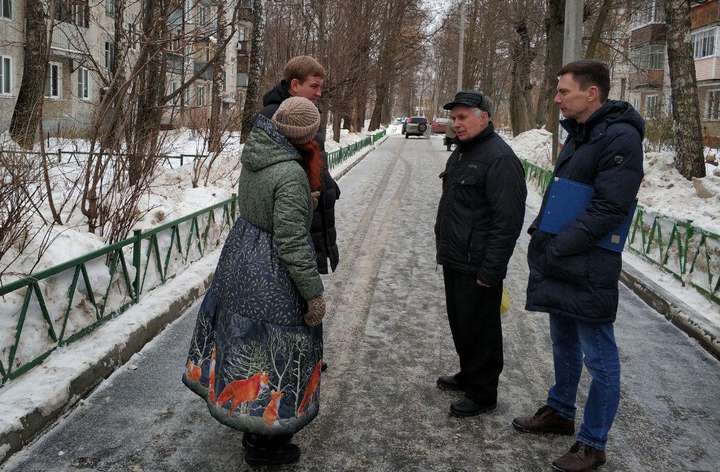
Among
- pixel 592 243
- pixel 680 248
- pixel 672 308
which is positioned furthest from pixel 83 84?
pixel 592 243

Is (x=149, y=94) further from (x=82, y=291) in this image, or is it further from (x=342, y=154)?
(x=342, y=154)

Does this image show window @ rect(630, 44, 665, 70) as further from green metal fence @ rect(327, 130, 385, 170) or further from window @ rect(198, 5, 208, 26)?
window @ rect(198, 5, 208, 26)

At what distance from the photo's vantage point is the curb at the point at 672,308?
5949 mm

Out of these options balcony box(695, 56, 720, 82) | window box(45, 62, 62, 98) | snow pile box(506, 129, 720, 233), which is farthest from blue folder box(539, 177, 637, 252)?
balcony box(695, 56, 720, 82)

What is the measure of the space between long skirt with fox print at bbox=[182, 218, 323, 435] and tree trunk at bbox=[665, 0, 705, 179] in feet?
38.2

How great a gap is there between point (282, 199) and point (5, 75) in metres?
29.8

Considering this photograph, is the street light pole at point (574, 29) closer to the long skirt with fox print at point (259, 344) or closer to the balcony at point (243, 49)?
the long skirt with fox print at point (259, 344)

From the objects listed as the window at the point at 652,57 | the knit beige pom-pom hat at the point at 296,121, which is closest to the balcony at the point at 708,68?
the window at the point at 652,57

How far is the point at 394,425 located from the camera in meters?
4.27

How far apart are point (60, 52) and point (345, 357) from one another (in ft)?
103

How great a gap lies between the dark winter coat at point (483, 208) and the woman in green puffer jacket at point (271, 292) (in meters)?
1.15

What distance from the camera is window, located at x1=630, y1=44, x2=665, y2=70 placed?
43.9m

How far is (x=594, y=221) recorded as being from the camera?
11.4 feet

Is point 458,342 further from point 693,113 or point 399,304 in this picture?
point 693,113
